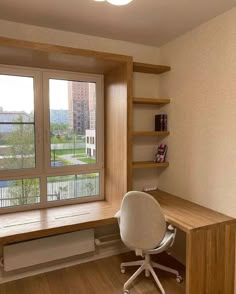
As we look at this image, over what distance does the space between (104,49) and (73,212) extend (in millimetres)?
1813

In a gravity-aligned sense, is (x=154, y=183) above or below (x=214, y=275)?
above

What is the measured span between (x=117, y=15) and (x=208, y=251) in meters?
2.15

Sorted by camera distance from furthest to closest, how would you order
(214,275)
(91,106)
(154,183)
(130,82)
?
(154,183)
(91,106)
(130,82)
(214,275)

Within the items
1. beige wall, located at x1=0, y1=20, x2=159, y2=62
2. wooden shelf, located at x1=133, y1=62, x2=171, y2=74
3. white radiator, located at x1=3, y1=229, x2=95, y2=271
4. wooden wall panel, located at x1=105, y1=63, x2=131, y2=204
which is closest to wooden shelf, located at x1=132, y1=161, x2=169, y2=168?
wooden wall panel, located at x1=105, y1=63, x2=131, y2=204

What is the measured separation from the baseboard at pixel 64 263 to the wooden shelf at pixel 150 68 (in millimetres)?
2058

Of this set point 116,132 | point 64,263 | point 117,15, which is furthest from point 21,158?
point 117,15

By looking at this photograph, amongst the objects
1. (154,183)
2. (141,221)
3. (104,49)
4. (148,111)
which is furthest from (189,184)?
(104,49)

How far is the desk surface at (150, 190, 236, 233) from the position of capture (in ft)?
6.23

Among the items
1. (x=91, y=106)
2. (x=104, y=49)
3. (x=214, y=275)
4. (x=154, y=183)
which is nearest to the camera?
(x=214, y=275)

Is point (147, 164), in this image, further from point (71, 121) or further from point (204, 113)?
point (71, 121)

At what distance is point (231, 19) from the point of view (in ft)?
6.53

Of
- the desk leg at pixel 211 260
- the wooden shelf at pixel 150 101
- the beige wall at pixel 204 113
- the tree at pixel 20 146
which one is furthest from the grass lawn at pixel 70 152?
the desk leg at pixel 211 260

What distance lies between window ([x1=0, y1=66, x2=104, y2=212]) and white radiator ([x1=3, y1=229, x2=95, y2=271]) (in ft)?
1.40

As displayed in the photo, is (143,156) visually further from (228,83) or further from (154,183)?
(228,83)
